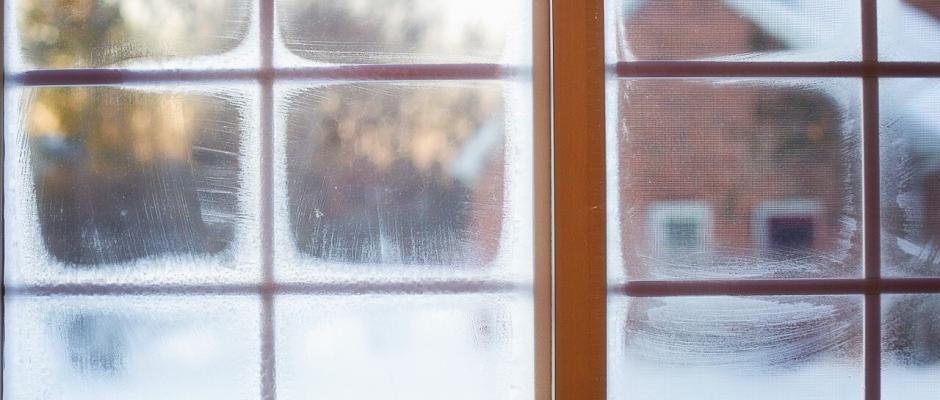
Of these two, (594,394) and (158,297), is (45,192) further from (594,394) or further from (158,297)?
(594,394)

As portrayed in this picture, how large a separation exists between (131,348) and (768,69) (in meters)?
1.23

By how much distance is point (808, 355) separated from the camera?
123 cm

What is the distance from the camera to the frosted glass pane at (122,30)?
3.96 ft

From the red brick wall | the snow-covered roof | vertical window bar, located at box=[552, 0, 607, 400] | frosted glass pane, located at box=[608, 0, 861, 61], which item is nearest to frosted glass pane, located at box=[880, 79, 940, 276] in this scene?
the snow-covered roof

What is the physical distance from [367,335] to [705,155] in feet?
2.21

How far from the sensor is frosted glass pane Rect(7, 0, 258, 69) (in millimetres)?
1206

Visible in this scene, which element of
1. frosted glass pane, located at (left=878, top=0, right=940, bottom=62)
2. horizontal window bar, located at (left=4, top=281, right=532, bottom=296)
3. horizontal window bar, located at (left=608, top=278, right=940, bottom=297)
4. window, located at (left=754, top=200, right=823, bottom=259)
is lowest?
horizontal window bar, located at (left=608, top=278, right=940, bottom=297)

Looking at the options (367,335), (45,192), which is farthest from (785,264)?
(45,192)

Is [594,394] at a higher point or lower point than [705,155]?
lower

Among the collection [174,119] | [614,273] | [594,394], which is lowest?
[594,394]

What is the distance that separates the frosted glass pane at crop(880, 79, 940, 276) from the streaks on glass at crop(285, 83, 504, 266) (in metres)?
0.70

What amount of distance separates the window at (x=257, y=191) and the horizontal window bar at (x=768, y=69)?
0.69ft

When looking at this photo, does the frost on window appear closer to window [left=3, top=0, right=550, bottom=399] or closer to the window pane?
window [left=3, top=0, right=550, bottom=399]

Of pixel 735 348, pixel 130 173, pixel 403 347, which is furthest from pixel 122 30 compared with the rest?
pixel 735 348
